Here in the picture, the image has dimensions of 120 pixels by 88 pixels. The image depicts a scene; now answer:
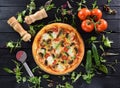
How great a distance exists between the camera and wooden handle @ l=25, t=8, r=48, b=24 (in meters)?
2.00

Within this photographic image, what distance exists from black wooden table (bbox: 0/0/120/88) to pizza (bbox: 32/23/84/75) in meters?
0.04

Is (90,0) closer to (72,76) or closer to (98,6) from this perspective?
(98,6)

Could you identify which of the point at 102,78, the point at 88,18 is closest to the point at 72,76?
the point at 102,78

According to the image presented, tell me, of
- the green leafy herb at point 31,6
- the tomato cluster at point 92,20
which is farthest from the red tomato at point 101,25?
the green leafy herb at point 31,6

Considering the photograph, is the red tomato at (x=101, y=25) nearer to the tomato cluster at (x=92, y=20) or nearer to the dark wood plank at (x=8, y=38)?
the tomato cluster at (x=92, y=20)

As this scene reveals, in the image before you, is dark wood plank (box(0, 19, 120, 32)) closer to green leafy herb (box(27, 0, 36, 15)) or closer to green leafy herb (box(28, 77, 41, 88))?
green leafy herb (box(27, 0, 36, 15))

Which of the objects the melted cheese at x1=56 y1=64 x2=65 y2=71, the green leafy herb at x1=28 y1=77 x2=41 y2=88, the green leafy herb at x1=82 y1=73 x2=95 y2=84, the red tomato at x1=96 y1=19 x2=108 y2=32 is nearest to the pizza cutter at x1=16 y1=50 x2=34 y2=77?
the green leafy herb at x1=28 y1=77 x2=41 y2=88

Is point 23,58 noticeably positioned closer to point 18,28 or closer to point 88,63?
point 18,28

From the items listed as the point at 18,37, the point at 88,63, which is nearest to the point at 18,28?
the point at 18,37

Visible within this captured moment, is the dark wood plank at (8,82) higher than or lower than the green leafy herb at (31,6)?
lower

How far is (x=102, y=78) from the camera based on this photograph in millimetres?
1949

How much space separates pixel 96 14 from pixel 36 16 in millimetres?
296

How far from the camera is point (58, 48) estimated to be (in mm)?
1985

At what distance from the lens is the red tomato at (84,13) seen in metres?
1.98
